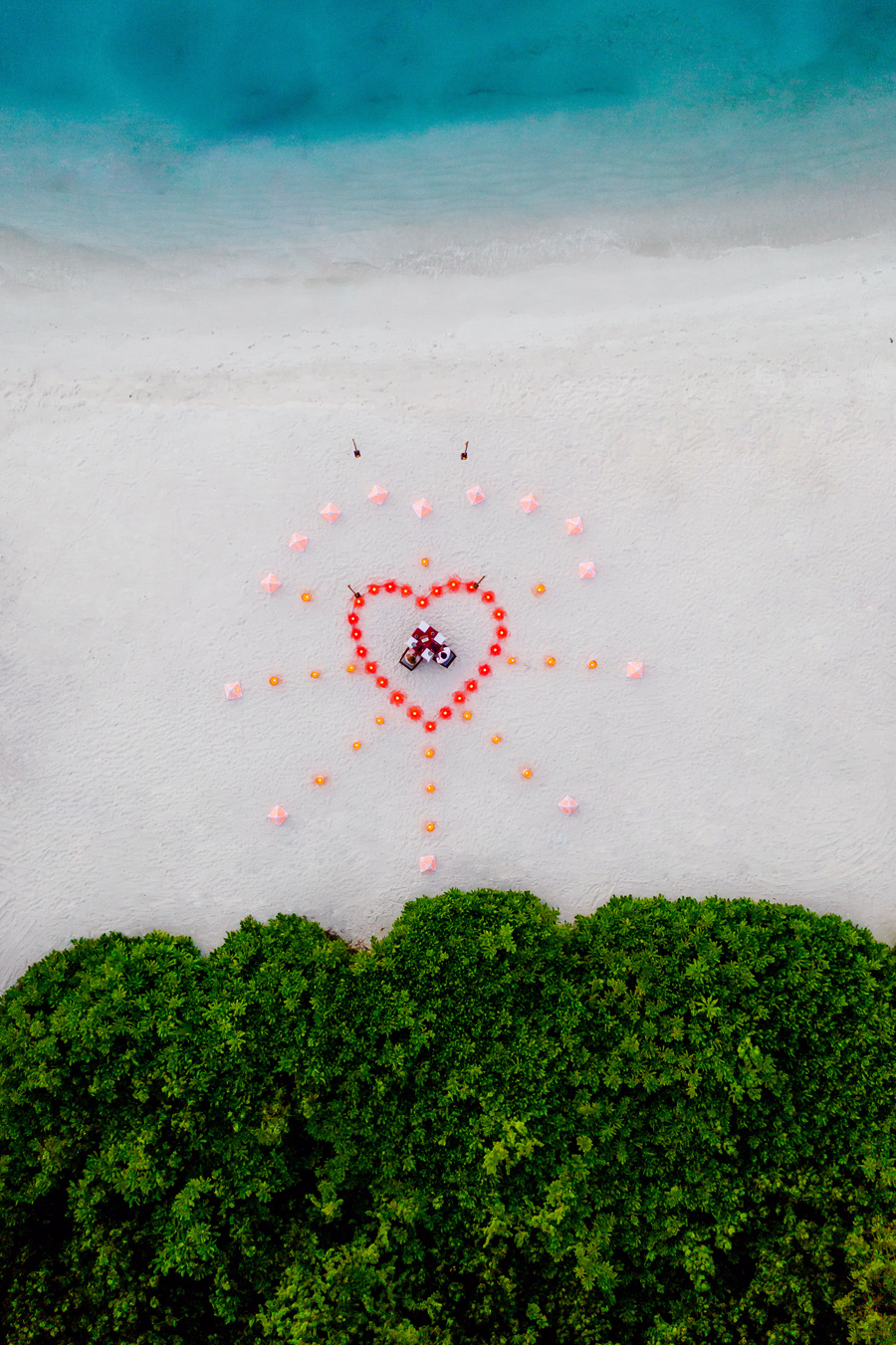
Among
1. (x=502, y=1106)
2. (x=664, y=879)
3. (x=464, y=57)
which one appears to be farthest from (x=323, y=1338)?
(x=464, y=57)

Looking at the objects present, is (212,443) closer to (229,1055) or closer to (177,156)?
(177,156)

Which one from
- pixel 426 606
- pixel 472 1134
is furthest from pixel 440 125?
pixel 472 1134

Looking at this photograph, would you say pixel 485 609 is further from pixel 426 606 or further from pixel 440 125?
pixel 440 125

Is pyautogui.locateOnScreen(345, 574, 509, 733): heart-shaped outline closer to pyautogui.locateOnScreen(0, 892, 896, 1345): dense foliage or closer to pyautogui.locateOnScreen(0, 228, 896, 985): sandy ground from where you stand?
pyautogui.locateOnScreen(0, 228, 896, 985): sandy ground

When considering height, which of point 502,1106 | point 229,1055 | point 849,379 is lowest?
point 229,1055

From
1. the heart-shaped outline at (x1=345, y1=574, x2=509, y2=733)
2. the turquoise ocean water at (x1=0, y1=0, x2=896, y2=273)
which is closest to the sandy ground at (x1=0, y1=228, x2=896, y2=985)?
the heart-shaped outline at (x1=345, y1=574, x2=509, y2=733)

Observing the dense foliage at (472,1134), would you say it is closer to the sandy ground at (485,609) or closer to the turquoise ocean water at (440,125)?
the sandy ground at (485,609)
